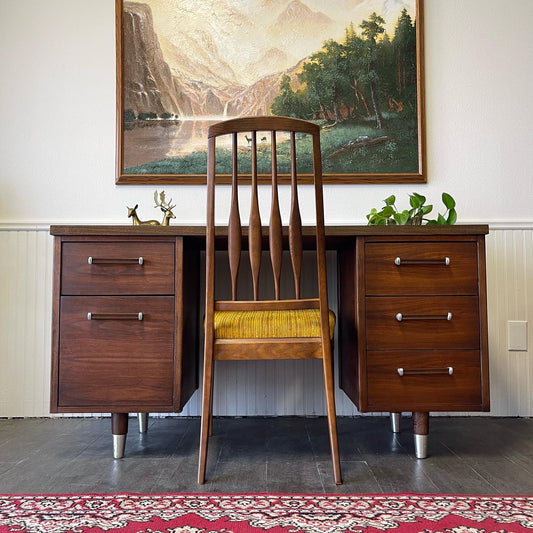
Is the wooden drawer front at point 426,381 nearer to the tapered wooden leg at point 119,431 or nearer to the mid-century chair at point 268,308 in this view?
the mid-century chair at point 268,308

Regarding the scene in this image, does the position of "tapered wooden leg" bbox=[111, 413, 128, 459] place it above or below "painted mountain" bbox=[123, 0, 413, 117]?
below

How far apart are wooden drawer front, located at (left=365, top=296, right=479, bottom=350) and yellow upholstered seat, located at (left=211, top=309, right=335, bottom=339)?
0.71 feet

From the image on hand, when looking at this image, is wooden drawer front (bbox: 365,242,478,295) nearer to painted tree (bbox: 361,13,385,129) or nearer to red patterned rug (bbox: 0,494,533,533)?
red patterned rug (bbox: 0,494,533,533)

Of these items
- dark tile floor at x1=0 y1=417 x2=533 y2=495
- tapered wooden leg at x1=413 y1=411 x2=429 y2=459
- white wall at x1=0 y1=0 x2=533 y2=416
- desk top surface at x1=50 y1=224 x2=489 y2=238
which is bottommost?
dark tile floor at x1=0 y1=417 x2=533 y2=495

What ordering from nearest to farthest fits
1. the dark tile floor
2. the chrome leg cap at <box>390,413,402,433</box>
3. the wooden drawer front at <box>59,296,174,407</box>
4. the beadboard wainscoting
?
the dark tile floor
the wooden drawer front at <box>59,296,174,407</box>
the chrome leg cap at <box>390,413,402,433</box>
the beadboard wainscoting

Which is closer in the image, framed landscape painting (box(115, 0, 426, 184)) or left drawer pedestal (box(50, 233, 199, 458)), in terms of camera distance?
left drawer pedestal (box(50, 233, 199, 458))

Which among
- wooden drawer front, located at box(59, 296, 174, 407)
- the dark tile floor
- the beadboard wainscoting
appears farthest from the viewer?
the beadboard wainscoting

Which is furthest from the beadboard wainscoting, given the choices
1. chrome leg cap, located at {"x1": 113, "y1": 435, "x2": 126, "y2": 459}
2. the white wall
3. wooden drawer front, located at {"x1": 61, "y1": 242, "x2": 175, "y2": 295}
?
wooden drawer front, located at {"x1": 61, "y1": 242, "x2": 175, "y2": 295}

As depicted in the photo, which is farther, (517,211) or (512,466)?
(517,211)

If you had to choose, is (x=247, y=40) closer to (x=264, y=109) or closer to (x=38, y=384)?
(x=264, y=109)

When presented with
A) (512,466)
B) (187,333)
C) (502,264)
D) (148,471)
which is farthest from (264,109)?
(512,466)

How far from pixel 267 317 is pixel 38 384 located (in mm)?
1206

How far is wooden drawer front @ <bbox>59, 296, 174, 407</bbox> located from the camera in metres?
1.39

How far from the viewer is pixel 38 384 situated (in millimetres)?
1957
